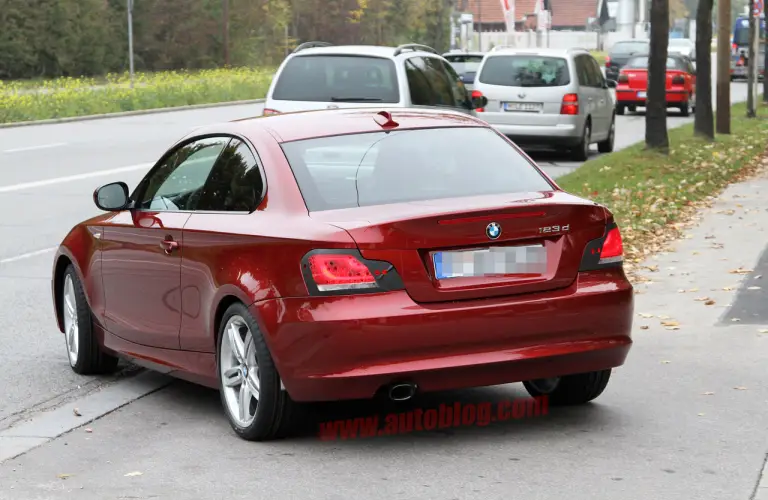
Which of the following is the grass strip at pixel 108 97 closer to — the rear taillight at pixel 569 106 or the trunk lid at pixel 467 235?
the rear taillight at pixel 569 106

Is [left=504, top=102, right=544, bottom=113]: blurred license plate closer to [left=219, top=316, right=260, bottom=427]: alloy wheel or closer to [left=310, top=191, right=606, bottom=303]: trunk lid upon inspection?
[left=310, top=191, right=606, bottom=303]: trunk lid

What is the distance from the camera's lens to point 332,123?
22.9 feet

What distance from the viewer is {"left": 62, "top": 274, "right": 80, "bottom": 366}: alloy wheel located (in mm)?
8203

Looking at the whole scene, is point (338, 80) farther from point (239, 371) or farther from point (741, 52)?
point (741, 52)

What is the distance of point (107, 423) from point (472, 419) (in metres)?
1.67

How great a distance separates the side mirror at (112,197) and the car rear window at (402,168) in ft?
4.25

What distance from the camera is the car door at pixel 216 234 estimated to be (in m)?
6.55

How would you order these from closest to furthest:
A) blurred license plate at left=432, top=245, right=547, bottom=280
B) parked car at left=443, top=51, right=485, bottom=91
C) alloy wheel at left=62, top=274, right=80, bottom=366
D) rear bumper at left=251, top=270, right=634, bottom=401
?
1. rear bumper at left=251, top=270, right=634, bottom=401
2. blurred license plate at left=432, top=245, right=547, bottom=280
3. alloy wheel at left=62, top=274, right=80, bottom=366
4. parked car at left=443, top=51, right=485, bottom=91

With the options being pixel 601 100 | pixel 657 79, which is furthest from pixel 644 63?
pixel 657 79

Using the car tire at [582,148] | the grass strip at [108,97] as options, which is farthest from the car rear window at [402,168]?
the grass strip at [108,97]

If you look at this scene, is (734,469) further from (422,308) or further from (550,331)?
(422,308)

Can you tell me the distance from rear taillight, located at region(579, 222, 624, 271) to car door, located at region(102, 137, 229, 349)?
6.00 ft

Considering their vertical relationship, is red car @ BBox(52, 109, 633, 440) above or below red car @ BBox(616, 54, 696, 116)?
above

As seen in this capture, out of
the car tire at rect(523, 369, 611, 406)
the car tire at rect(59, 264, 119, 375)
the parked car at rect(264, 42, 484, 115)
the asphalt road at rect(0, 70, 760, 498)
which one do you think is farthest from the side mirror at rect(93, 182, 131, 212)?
the parked car at rect(264, 42, 484, 115)
